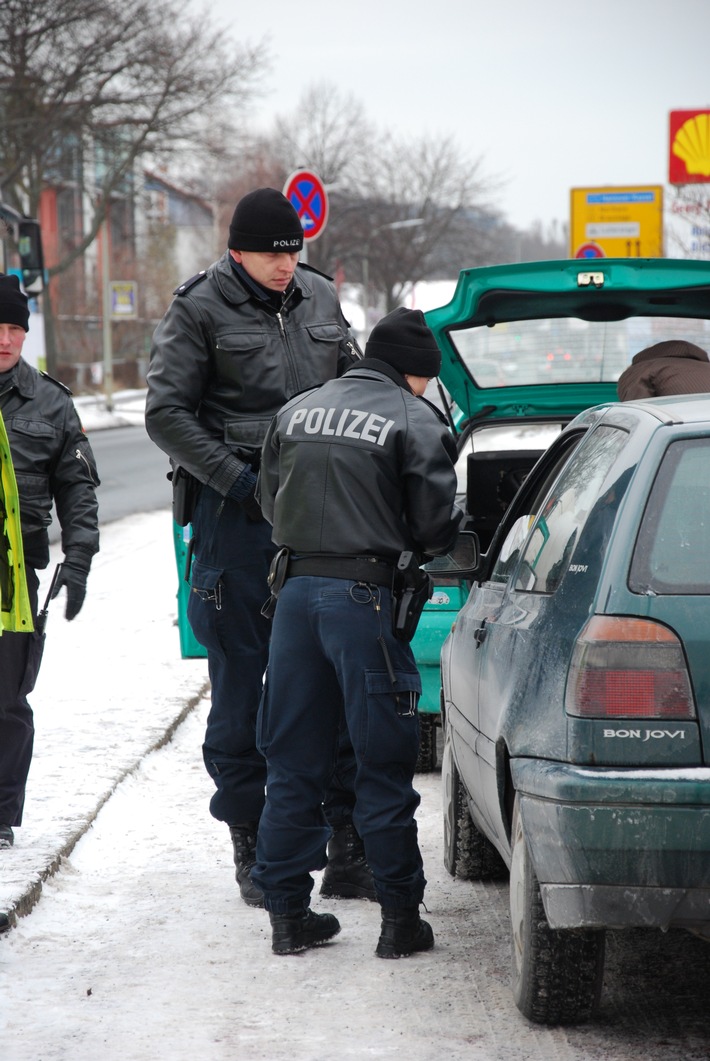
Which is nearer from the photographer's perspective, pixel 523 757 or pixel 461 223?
pixel 523 757

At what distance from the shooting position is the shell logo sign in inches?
846

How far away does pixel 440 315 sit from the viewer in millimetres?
6086

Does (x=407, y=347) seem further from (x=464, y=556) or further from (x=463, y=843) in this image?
(x=463, y=843)

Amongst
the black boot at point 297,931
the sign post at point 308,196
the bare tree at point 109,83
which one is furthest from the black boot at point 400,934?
the bare tree at point 109,83

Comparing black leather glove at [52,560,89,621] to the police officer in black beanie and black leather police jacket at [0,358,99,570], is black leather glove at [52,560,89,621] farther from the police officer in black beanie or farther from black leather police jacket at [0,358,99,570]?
the police officer in black beanie

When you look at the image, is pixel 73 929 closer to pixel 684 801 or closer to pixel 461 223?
pixel 684 801

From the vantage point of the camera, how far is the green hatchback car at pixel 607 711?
312cm

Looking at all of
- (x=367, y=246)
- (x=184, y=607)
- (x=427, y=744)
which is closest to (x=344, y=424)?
(x=427, y=744)

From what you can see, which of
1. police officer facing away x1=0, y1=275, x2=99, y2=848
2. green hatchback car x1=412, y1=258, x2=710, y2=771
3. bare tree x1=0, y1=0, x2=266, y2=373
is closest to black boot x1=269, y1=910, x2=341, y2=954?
police officer facing away x1=0, y1=275, x2=99, y2=848

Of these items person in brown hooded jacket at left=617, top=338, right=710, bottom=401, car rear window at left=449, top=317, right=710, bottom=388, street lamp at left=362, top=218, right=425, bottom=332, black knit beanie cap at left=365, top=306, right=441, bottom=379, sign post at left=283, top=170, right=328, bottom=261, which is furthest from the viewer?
street lamp at left=362, top=218, right=425, bottom=332

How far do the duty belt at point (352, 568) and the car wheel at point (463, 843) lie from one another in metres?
0.84

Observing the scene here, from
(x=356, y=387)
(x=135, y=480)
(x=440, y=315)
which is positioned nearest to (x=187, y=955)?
(x=356, y=387)

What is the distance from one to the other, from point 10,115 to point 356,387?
29.3m

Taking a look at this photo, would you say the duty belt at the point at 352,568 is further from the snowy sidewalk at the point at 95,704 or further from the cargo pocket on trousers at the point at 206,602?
the snowy sidewalk at the point at 95,704
